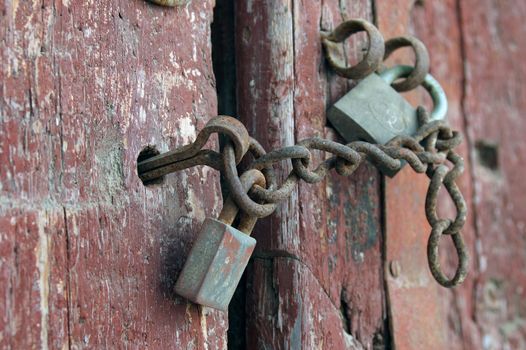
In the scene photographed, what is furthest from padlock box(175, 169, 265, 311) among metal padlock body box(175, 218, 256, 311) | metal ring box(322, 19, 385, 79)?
metal ring box(322, 19, 385, 79)

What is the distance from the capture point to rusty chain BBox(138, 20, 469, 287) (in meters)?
0.84

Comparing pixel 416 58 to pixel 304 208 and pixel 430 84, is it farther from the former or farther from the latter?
pixel 304 208

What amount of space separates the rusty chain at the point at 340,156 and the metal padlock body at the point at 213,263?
4 centimetres

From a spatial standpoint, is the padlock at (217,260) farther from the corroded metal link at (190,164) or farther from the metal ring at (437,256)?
the metal ring at (437,256)

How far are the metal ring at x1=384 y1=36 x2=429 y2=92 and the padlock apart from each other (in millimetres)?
367

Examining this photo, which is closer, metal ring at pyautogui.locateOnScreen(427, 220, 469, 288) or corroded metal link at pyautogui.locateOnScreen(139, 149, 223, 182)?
corroded metal link at pyautogui.locateOnScreen(139, 149, 223, 182)

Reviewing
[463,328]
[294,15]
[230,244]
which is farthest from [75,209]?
[463,328]

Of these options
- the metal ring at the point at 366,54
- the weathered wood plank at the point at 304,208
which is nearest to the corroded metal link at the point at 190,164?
the weathered wood plank at the point at 304,208

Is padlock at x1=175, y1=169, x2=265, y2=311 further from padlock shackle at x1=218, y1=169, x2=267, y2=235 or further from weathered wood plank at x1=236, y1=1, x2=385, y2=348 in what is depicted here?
weathered wood plank at x1=236, y1=1, x2=385, y2=348

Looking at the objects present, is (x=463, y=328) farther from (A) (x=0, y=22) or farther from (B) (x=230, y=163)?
(A) (x=0, y=22)

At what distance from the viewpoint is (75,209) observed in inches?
32.7

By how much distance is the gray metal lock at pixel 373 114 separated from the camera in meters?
1.05

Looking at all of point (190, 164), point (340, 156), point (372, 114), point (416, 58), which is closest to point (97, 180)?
point (190, 164)

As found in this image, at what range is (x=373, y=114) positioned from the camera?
1056 mm
